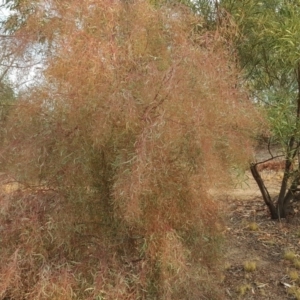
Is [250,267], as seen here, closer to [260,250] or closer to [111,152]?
[260,250]

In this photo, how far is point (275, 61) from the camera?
498 centimetres

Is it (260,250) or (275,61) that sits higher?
(275,61)

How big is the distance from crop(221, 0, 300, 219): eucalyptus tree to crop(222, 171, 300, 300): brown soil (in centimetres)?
65

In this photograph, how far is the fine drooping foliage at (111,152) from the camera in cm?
288

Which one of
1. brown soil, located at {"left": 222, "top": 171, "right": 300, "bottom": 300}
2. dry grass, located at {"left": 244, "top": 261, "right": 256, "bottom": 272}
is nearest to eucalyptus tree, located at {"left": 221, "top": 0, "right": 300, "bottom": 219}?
brown soil, located at {"left": 222, "top": 171, "right": 300, "bottom": 300}

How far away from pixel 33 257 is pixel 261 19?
307cm

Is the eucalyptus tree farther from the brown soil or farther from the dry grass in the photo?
the dry grass

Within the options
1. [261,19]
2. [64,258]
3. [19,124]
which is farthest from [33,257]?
[261,19]

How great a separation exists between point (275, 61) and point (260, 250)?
6.52ft

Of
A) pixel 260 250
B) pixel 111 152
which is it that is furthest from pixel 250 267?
pixel 111 152

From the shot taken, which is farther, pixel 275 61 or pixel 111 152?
pixel 275 61

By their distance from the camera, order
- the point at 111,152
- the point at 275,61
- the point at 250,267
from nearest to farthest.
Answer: the point at 111,152 → the point at 250,267 → the point at 275,61

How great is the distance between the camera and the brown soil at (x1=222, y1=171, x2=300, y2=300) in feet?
14.4

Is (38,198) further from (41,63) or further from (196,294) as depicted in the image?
(196,294)
